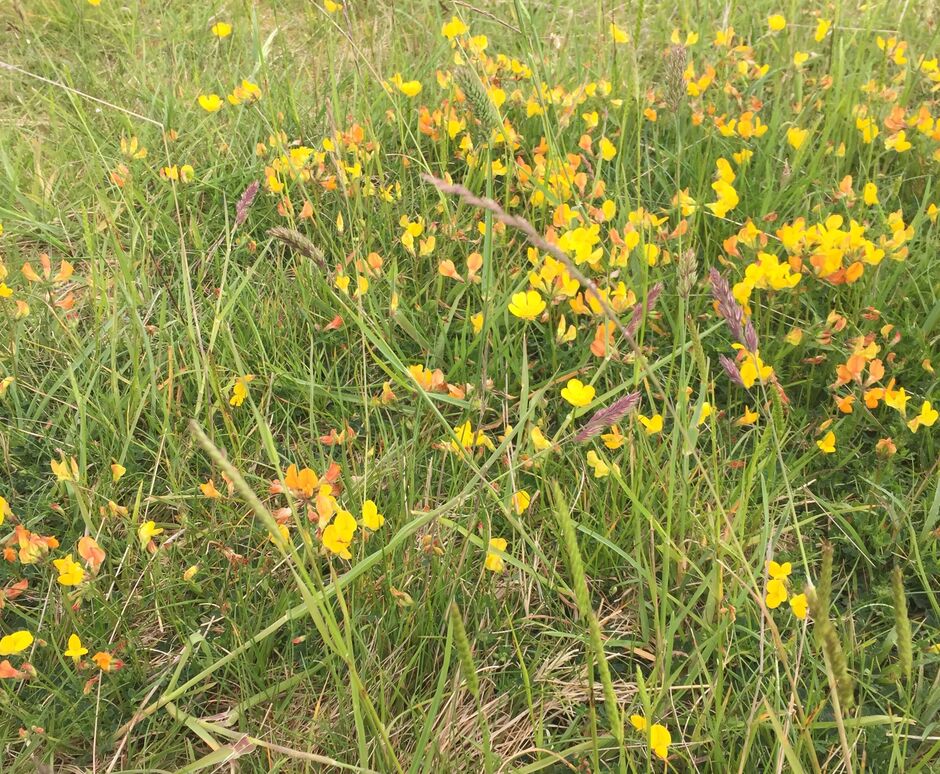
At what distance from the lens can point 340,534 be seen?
1.55 metres

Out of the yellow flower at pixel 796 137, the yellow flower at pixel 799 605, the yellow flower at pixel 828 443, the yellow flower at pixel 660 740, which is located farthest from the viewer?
the yellow flower at pixel 796 137

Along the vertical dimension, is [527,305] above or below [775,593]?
above

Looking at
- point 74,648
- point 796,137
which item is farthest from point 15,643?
point 796,137

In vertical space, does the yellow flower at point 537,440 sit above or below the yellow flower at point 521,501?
above

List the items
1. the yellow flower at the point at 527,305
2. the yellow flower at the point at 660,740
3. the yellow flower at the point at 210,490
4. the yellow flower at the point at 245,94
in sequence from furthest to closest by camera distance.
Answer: the yellow flower at the point at 245,94 → the yellow flower at the point at 527,305 → the yellow flower at the point at 210,490 → the yellow flower at the point at 660,740

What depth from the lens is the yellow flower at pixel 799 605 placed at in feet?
4.87

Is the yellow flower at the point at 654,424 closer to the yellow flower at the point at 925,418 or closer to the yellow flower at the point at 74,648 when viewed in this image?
the yellow flower at the point at 925,418

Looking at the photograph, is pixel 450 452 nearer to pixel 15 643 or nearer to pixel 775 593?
pixel 775 593

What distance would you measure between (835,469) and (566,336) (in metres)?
0.69

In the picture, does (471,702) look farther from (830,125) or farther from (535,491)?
(830,125)

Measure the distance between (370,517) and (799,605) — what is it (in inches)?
31.7

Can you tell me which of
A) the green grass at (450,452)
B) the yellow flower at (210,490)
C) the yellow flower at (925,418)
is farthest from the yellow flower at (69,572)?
the yellow flower at (925,418)

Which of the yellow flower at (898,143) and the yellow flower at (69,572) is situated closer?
the yellow flower at (69,572)

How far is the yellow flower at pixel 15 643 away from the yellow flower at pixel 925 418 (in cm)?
187
